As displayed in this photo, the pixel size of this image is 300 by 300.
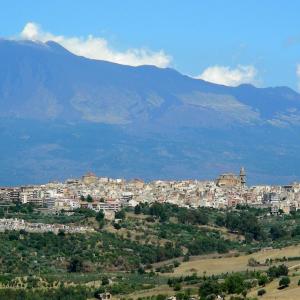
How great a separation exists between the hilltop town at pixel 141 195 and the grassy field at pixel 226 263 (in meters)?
23.1

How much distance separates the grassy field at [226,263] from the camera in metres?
66.0

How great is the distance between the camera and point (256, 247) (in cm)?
7838

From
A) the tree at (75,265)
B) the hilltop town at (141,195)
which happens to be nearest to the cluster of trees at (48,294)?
the tree at (75,265)

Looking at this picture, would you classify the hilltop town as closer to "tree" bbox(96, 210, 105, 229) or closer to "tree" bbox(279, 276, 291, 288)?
"tree" bbox(96, 210, 105, 229)

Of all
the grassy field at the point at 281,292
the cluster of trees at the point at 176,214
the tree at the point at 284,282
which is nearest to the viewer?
the grassy field at the point at 281,292

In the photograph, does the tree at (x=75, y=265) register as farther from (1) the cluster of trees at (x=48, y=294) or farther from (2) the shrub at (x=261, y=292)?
(2) the shrub at (x=261, y=292)

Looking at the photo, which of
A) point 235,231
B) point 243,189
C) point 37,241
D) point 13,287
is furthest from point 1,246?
point 243,189

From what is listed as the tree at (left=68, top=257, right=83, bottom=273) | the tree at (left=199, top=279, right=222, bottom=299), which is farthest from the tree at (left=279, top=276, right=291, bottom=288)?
the tree at (left=68, top=257, right=83, bottom=273)

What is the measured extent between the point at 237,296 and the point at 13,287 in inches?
528

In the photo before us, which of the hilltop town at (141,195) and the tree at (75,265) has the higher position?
the hilltop town at (141,195)

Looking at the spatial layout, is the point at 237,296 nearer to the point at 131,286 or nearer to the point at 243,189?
the point at 131,286

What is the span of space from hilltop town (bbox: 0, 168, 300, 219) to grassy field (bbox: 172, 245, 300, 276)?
2312 cm

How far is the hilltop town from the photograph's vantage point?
348 feet

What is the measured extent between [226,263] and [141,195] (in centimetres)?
4879
